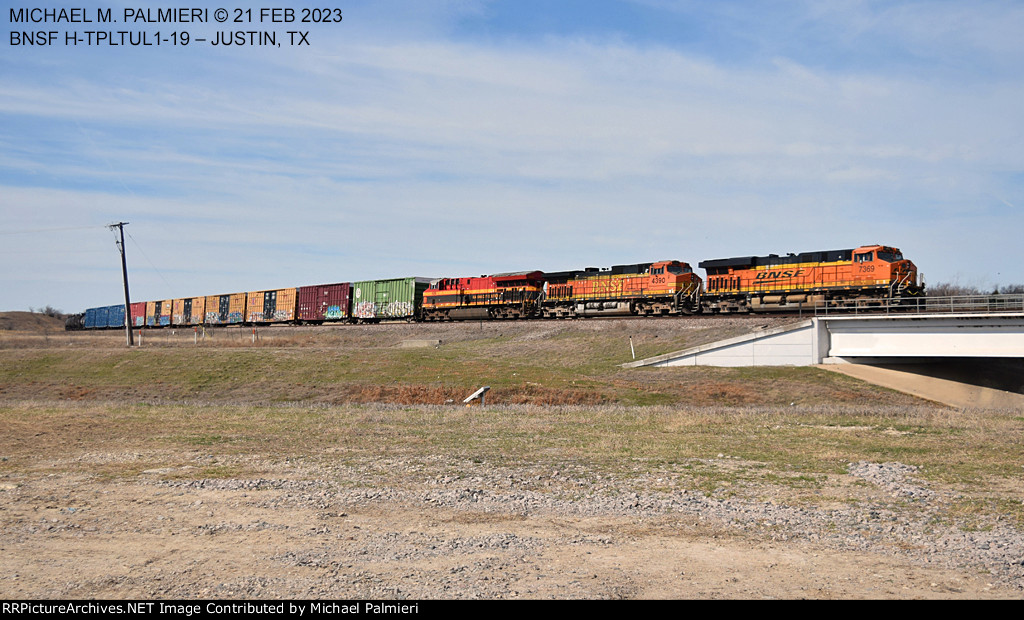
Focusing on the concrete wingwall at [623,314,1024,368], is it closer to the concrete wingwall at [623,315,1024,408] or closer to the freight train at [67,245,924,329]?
the concrete wingwall at [623,315,1024,408]

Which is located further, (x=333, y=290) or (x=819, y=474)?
(x=333, y=290)

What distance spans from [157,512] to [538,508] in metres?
5.53

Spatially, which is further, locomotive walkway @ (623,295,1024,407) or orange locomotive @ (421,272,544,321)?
orange locomotive @ (421,272,544,321)

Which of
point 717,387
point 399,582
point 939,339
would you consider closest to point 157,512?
point 399,582

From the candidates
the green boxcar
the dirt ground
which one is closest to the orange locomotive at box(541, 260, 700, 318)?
the green boxcar

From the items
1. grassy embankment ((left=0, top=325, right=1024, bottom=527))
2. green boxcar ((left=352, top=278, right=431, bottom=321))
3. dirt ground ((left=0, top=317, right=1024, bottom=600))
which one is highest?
green boxcar ((left=352, top=278, right=431, bottom=321))

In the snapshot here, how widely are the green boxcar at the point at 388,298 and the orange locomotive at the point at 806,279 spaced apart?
83.1ft

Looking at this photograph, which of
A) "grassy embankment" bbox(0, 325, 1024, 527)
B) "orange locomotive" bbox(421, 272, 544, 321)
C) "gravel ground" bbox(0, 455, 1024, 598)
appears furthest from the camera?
"orange locomotive" bbox(421, 272, 544, 321)

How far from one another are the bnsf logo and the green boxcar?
28697mm

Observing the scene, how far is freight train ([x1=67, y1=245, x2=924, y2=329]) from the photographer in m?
39.5

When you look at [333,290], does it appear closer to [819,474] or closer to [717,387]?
[717,387]

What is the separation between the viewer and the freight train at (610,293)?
39.5 m
